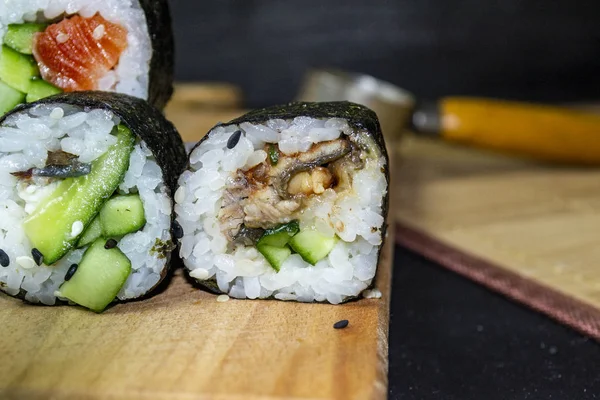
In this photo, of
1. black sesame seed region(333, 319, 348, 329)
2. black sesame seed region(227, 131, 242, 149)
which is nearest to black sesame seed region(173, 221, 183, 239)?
black sesame seed region(227, 131, 242, 149)

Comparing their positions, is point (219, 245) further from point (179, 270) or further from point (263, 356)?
point (263, 356)

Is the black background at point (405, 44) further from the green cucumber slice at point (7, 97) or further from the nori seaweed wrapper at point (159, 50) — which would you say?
the green cucumber slice at point (7, 97)

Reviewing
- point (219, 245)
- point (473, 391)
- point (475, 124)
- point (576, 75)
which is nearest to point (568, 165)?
point (475, 124)

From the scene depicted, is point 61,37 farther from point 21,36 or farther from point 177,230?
point 177,230

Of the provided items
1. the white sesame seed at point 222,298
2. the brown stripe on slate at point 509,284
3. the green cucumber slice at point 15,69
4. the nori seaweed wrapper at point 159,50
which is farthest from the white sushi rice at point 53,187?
the brown stripe on slate at point 509,284

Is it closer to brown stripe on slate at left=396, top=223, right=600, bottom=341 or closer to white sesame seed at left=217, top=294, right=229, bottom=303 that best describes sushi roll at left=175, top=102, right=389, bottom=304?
white sesame seed at left=217, top=294, right=229, bottom=303

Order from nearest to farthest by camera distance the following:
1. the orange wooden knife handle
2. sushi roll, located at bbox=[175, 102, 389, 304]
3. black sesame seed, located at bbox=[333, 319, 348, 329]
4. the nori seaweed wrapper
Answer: black sesame seed, located at bbox=[333, 319, 348, 329], sushi roll, located at bbox=[175, 102, 389, 304], the nori seaweed wrapper, the orange wooden knife handle
